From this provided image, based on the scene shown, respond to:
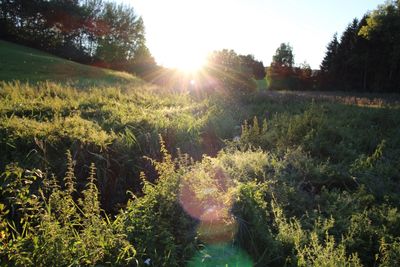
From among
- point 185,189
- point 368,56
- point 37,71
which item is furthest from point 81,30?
point 185,189

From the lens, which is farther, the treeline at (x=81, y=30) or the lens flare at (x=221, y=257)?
the treeline at (x=81, y=30)

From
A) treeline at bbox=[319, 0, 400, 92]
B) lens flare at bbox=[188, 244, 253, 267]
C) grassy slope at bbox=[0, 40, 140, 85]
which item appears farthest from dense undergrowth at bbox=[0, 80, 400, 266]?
treeline at bbox=[319, 0, 400, 92]

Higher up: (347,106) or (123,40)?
(123,40)

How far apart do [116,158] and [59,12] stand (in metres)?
42.9

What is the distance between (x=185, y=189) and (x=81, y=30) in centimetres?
4692

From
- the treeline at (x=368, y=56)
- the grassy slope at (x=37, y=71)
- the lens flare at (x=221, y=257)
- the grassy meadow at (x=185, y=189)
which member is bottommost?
the lens flare at (x=221, y=257)

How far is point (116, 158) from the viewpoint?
6.67 meters

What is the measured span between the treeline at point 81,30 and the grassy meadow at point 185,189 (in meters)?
34.9

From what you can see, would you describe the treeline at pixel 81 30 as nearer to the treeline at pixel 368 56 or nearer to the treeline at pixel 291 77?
the treeline at pixel 291 77

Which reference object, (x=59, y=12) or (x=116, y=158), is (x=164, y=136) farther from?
(x=59, y=12)

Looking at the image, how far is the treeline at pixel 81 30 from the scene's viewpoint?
134ft

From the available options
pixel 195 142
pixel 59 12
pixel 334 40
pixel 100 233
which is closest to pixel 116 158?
pixel 195 142

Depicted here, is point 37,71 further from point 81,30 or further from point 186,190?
point 81,30

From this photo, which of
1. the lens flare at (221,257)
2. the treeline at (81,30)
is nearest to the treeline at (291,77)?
the treeline at (81,30)
